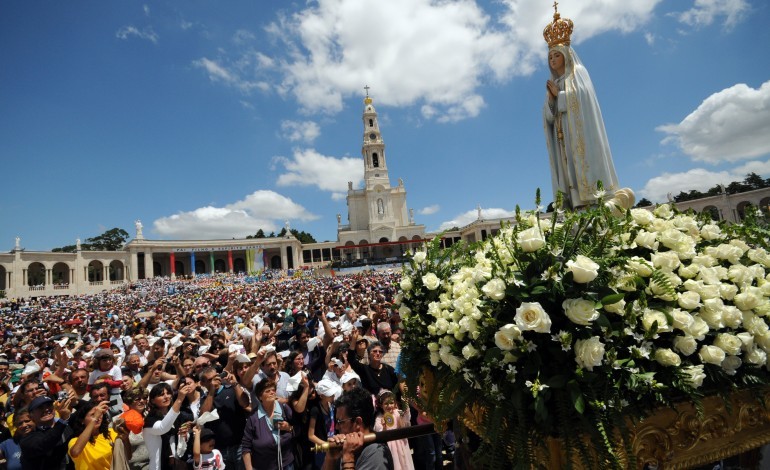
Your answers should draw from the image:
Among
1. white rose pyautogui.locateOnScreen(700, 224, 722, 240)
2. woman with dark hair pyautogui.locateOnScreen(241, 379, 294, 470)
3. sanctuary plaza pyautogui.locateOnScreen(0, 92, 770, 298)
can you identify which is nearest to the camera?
white rose pyautogui.locateOnScreen(700, 224, 722, 240)

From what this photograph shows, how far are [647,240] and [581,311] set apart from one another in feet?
2.07

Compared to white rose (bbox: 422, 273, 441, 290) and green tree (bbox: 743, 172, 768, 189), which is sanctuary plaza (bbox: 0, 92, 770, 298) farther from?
white rose (bbox: 422, 273, 441, 290)

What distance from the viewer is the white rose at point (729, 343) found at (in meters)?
1.49

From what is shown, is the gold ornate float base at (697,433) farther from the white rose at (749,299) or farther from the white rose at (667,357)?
the white rose at (749,299)

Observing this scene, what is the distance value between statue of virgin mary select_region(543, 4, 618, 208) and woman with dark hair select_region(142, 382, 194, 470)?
5.36 m

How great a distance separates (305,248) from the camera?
259 feet

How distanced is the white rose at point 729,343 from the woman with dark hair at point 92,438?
5.01 m

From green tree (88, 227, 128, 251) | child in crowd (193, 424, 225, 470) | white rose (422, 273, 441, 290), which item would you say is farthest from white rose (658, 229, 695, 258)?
green tree (88, 227, 128, 251)

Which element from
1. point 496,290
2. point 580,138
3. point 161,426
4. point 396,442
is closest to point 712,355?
point 496,290

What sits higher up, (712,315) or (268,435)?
(712,315)

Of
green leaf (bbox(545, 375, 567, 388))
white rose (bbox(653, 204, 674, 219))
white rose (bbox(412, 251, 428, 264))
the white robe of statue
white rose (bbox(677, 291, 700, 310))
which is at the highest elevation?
the white robe of statue

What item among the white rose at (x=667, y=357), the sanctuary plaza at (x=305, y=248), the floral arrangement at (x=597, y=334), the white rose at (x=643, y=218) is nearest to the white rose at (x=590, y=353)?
the floral arrangement at (x=597, y=334)

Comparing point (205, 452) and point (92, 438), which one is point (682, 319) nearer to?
point (205, 452)

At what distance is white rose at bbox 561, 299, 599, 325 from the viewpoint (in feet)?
4.45
